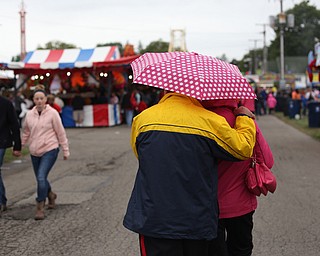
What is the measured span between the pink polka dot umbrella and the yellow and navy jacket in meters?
0.12

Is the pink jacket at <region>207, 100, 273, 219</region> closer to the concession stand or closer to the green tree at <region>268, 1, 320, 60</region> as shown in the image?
the concession stand

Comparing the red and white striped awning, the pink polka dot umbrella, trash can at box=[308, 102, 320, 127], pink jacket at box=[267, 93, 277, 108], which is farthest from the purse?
pink jacket at box=[267, 93, 277, 108]

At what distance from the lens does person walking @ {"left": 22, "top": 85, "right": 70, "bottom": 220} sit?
256 inches

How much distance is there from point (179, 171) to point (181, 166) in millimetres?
30

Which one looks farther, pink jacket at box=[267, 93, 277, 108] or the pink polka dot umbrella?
pink jacket at box=[267, 93, 277, 108]

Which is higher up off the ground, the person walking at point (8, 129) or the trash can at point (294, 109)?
the person walking at point (8, 129)

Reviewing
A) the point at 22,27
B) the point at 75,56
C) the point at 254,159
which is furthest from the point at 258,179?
the point at 22,27

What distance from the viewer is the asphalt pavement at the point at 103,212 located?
5359 mm

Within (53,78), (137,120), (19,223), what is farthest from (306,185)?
(53,78)

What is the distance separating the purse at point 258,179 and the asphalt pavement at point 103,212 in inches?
76.3

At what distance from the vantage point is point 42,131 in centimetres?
655

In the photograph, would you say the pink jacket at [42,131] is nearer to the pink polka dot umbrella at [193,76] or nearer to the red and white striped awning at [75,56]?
the pink polka dot umbrella at [193,76]

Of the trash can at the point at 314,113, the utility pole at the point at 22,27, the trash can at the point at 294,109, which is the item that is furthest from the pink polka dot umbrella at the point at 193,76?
the utility pole at the point at 22,27

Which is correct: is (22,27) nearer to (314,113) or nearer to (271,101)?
(271,101)
